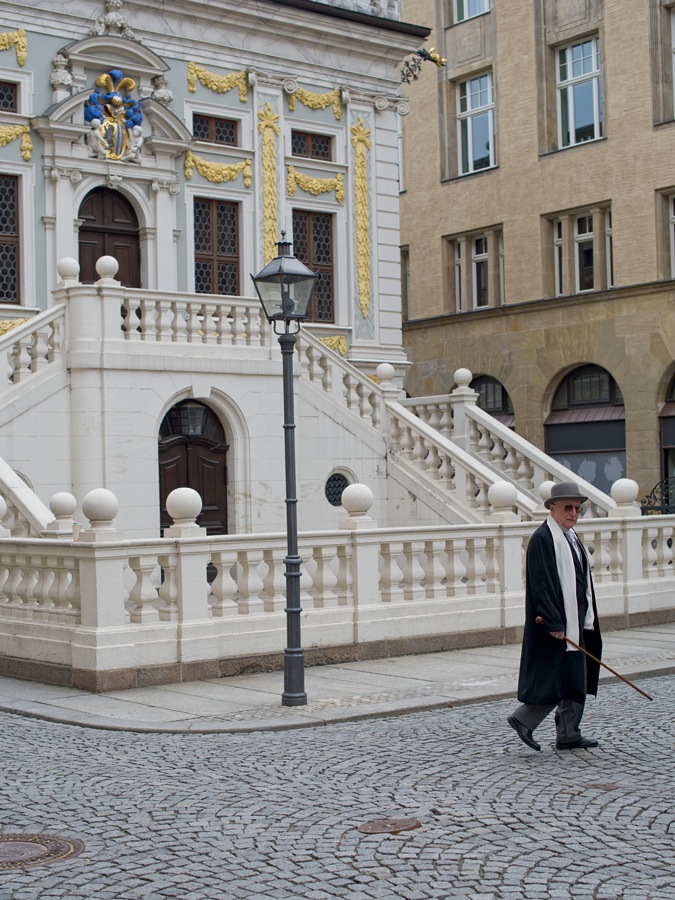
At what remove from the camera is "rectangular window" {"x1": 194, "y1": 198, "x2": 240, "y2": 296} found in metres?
25.8

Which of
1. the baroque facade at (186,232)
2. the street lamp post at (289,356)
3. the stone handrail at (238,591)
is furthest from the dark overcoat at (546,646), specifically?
the baroque facade at (186,232)

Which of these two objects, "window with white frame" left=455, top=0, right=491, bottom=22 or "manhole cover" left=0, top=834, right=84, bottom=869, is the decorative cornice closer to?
"window with white frame" left=455, top=0, right=491, bottom=22

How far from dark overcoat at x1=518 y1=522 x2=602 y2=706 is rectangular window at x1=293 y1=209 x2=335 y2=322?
692 inches

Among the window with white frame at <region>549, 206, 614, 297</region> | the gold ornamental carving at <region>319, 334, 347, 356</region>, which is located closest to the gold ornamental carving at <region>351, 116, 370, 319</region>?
the gold ornamental carving at <region>319, 334, 347, 356</region>

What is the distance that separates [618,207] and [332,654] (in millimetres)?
23837

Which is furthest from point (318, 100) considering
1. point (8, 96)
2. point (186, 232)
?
point (8, 96)

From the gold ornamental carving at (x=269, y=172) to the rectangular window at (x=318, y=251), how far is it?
613 mm

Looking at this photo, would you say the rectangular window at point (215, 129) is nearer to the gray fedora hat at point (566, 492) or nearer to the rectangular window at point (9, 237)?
the rectangular window at point (9, 237)

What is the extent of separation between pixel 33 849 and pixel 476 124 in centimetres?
3570

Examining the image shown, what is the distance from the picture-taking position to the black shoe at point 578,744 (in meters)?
9.91

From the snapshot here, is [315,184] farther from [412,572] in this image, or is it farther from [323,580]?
[323,580]

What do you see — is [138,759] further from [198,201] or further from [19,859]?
[198,201]

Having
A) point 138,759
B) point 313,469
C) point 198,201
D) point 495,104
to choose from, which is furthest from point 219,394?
point 495,104

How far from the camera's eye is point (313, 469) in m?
22.6
